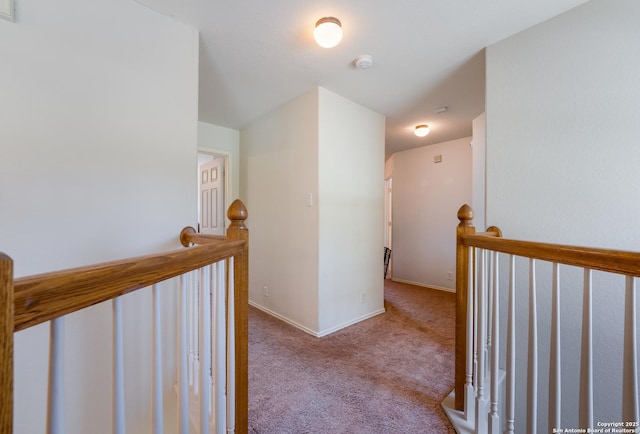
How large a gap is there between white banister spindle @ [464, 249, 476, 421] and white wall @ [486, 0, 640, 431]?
1.91ft

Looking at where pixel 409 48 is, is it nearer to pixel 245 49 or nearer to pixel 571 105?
pixel 571 105

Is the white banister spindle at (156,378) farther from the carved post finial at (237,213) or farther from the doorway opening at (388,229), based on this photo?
the doorway opening at (388,229)

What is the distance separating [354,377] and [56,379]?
1796 millimetres

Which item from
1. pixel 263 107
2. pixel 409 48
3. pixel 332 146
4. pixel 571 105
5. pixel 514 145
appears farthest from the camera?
pixel 263 107

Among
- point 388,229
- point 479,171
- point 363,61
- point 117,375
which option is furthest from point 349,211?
point 388,229

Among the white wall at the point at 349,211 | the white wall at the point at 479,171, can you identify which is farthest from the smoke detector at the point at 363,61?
the white wall at the point at 479,171

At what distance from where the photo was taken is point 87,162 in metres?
1.33

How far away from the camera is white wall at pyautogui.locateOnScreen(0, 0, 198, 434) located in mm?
1154

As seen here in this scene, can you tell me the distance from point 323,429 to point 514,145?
2.14 m

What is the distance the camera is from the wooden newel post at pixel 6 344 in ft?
1.09

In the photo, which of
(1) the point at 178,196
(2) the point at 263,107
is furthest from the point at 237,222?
(2) the point at 263,107

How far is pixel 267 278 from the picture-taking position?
3195 millimetres

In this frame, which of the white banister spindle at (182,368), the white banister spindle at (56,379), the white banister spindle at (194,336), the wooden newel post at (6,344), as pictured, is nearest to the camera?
the wooden newel post at (6,344)

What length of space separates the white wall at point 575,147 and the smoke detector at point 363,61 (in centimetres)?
91
